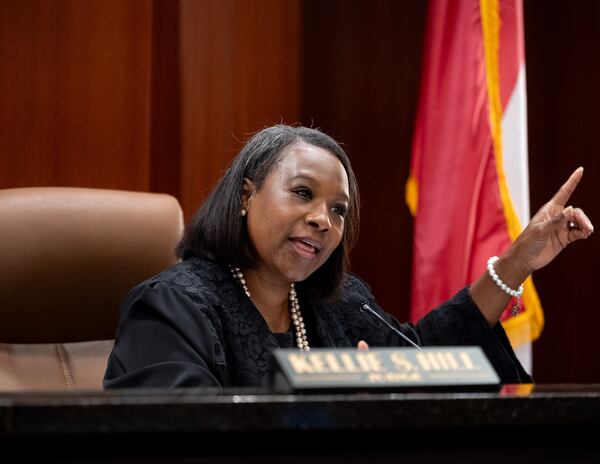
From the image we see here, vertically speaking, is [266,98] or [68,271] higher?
[266,98]

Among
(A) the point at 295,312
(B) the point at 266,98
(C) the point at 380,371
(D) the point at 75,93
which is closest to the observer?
(C) the point at 380,371

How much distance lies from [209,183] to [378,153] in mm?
790

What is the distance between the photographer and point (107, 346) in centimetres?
211

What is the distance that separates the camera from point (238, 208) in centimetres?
199

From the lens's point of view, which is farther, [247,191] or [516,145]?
[516,145]

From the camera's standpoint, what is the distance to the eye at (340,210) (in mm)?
2014

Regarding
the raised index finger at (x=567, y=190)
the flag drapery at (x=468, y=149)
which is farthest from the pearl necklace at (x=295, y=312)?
the flag drapery at (x=468, y=149)

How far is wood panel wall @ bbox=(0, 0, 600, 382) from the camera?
9.18 ft

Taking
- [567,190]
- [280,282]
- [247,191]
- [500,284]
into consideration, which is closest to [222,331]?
[280,282]

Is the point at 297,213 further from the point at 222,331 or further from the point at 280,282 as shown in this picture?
the point at 222,331

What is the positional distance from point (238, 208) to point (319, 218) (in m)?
0.18

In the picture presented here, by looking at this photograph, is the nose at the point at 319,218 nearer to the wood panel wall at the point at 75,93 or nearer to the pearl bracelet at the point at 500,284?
the pearl bracelet at the point at 500,284

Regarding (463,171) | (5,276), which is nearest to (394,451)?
(5,276)

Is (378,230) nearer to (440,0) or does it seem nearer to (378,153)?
(378,153)
